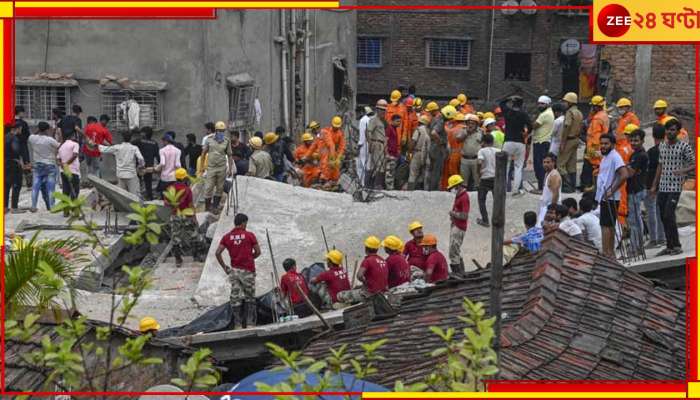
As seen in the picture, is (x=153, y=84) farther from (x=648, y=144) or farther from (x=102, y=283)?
(x=648, y=144)

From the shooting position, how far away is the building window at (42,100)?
2269 cm

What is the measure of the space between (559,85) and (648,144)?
8.11m

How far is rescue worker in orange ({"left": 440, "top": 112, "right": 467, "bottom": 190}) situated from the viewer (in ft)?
60.4

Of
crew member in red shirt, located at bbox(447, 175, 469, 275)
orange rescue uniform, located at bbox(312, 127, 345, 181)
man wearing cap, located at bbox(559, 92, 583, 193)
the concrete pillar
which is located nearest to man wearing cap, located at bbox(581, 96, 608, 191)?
man wearing cap, located at bbox(559, 92, 583, 193)

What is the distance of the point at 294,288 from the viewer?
561 inches

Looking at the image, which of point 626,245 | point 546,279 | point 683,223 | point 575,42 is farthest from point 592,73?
point 546,279

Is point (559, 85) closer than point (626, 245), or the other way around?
point (626, 245)

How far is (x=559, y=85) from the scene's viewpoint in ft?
112

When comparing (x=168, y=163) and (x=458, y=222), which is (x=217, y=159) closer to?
(x=168, y=163)

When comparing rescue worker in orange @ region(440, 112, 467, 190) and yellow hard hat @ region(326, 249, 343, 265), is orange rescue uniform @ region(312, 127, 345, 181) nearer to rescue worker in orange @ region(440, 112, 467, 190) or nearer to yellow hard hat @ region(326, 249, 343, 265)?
rescue worker in orange @ region(440, 112, 467, 190)

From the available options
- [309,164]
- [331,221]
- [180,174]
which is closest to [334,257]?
[331,221]

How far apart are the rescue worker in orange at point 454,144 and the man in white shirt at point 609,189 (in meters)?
3.64

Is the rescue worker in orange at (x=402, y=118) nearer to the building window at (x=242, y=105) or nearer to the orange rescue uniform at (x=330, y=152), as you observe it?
→ the orange rescue uniform at (x=330, y=152)

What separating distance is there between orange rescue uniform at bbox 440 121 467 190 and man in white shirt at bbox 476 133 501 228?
883 millimetres
